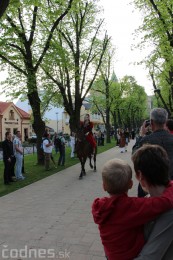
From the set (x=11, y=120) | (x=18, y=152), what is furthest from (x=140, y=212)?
(x=11, y=120)

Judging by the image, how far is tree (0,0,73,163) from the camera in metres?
17.1

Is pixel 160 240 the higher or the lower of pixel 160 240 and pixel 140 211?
the lower

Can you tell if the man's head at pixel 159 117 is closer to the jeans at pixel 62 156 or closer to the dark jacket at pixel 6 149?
the dark jacket at pixel 6 149

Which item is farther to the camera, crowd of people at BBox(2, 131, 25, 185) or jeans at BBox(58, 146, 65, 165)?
jeans at BBox(58, 146, 65, 165)

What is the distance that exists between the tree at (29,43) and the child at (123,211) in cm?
1531

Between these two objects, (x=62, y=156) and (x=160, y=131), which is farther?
(x=62, y=156)

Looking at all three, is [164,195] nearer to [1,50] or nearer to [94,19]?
[1,50]

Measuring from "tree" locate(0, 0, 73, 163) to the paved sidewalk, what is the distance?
25.4 feet

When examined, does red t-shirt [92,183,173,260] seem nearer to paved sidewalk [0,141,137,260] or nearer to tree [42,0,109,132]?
paved sidewalk [0,141,137,260]

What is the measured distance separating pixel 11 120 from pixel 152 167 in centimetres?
5948

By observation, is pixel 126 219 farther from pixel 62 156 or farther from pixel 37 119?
pixel 37 119

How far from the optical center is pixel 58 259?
16.2 feet

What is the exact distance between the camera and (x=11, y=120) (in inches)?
2349

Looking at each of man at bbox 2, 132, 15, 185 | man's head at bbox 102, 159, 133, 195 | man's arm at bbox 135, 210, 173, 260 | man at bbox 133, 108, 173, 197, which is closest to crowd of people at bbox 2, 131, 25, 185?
man at bbox 2, 132, 15, 185
